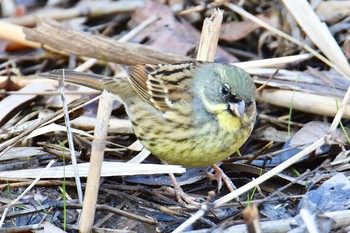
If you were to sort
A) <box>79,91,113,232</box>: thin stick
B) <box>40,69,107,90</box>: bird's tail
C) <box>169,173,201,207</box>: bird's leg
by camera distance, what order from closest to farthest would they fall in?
<box>79,91,113,232</box>: thin stick < <box>169,173,201,207</box>: bird's leg < <box>40,69,107,90</box>: bird's tail

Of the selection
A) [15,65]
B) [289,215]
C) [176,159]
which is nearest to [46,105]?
[15,65]

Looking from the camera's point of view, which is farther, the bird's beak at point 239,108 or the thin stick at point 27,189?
the bird's beak at point 239,108

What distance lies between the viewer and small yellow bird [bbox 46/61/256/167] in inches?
167

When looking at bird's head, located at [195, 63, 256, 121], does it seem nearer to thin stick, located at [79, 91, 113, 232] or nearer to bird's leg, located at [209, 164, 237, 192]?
bird's leg, located at [209, 164, 237, 192]

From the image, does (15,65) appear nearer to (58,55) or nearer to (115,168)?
(58,55)

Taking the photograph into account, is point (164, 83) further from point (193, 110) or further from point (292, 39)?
point (292, 39)

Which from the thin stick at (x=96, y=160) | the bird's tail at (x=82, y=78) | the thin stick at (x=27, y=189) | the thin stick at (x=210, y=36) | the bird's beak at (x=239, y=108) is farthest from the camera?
the bird's tail at (x=82, y=78)

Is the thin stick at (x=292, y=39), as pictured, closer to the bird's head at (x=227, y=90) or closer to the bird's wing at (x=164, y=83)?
the bird's wing at (x=164, y=83)

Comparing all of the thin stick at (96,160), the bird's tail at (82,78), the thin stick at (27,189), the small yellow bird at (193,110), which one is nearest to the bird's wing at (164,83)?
the small yellow bird at (193,110)

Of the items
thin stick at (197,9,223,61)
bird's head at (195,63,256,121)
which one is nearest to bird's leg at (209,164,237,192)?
bird's head at (195,63,256,121)

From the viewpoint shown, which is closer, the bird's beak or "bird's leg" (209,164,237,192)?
the bird's beak

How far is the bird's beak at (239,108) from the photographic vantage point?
13.6 ft

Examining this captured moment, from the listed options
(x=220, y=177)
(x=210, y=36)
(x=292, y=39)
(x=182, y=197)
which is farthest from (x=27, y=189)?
(x=292, y=39)

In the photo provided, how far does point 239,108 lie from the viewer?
13.6ft
